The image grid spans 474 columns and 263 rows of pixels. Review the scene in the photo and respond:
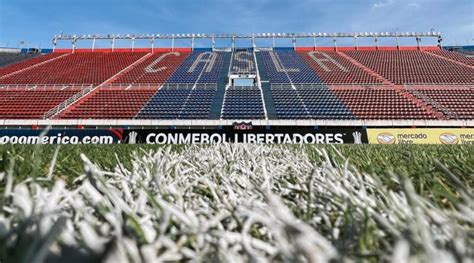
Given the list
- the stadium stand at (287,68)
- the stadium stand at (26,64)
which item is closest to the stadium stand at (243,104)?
the stadium stand at (287,68)

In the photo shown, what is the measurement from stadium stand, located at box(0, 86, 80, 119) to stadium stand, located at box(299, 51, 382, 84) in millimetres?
18255

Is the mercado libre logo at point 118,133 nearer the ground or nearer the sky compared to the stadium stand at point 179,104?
nearer the ground

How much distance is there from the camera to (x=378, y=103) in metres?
20.3

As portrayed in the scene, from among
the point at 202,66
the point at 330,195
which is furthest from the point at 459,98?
the point at 330,195

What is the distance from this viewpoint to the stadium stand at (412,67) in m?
24.8

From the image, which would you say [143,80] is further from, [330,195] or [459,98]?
[330,195]

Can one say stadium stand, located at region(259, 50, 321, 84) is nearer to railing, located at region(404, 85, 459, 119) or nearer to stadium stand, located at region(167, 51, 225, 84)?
stadium stand, located at region(167, 51, 225, 84)

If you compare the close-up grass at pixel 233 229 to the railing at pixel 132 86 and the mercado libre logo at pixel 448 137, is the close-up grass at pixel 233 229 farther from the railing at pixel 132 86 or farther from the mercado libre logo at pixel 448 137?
the railing at pixel 132 86

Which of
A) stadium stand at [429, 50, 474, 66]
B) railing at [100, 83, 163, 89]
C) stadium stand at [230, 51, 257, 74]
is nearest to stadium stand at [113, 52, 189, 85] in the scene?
railing at [100, 83, 163, 89]

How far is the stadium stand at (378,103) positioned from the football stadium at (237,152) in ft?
0.41

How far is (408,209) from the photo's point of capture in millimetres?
710

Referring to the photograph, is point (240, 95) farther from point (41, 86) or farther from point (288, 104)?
point (41, 86)

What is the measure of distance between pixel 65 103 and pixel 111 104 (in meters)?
2.61

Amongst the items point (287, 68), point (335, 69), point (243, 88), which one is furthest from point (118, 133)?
point (335, 69)
